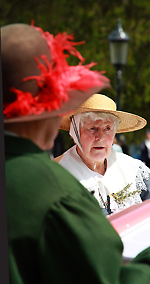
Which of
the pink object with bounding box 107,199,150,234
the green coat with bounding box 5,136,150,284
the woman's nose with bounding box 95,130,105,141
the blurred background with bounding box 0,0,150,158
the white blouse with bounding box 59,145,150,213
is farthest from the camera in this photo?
the blurred background with bounding box 0,0,150,158

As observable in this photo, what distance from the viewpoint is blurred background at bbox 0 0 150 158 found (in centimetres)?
984

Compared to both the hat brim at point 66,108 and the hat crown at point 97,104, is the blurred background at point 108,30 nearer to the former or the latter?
the hat crown at point 97,104

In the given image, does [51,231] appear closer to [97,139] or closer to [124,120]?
Answer: [97,139]

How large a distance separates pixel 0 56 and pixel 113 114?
1792 millimetres

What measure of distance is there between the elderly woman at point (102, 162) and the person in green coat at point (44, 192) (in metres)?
1.43

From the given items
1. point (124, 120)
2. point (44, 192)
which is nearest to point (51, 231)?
point (44, 192)

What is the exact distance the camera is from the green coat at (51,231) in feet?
3.27

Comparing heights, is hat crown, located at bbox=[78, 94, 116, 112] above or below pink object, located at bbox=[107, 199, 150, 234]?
above

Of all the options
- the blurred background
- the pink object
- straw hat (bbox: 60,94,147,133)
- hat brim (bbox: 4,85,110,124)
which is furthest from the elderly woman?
the blurred background

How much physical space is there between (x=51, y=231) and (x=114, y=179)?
5.70 ft

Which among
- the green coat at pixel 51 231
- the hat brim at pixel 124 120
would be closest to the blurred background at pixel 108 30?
the hat brim at pixel 124 120

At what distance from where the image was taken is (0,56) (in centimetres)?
105

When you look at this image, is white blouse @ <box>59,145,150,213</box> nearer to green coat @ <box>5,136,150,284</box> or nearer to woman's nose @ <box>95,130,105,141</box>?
woman's nose @ <box>95,130,105,141</box>

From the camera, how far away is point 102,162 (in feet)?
9.20
